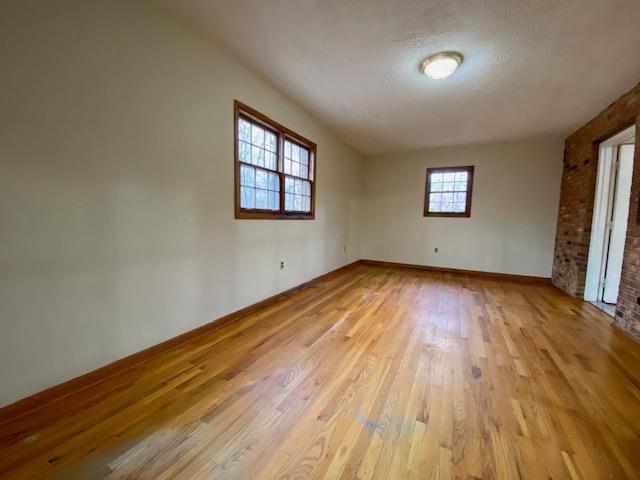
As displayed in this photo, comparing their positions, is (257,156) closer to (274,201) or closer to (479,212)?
(274,201)

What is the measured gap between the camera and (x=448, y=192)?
5359mm

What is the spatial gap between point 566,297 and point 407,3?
443 centimetres

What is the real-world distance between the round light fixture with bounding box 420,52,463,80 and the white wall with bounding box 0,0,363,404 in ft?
5.87

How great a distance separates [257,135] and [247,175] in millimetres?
519

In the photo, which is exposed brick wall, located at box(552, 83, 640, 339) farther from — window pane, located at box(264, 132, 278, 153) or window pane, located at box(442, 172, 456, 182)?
window pane, located at box(264, 132, 278, 153)

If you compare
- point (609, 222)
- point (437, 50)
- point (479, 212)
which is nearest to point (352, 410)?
point (437, 50)

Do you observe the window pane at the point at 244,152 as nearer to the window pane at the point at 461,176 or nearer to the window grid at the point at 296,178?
the window grid at the point at 296,178

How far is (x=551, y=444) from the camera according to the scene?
1.27 m

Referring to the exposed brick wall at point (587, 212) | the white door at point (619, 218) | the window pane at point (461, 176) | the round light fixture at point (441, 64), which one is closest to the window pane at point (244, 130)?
the round light fixture at point (441, 64)

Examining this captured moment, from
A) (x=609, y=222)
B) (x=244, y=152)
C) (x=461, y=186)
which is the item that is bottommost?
(x=609, y=222)

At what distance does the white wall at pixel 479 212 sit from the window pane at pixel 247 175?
3775 mm

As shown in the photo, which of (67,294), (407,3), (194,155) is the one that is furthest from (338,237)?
(67,294)

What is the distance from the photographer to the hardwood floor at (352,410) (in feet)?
3.77

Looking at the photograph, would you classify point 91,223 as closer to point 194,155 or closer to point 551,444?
→ point 194,155
